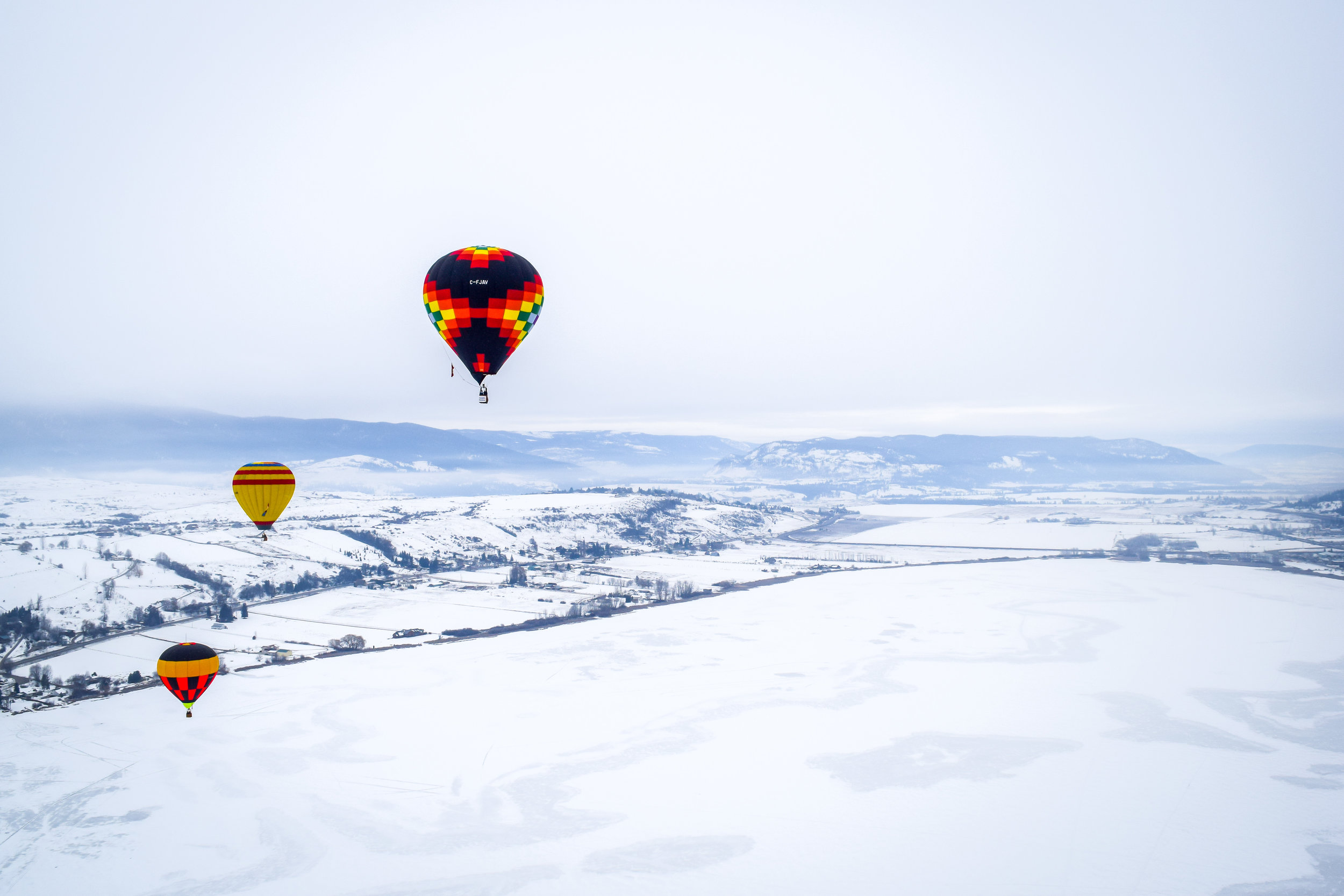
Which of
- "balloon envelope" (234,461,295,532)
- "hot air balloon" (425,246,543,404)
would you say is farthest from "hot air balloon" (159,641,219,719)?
"hot air balloon" (425,246,543,404)

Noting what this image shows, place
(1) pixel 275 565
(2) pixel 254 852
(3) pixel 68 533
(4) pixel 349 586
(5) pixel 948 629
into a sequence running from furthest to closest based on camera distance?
(3) pixel 68 533 < (1) pixel 275 565 < (4) pixel 349 586 < (5) pixel 948 629 < (2) pixel 254 852

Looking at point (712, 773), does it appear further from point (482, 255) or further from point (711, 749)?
point (482, 255)

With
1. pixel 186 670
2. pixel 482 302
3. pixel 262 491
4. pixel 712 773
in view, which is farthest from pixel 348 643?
pixel 482 302

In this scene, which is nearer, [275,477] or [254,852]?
[254,852]

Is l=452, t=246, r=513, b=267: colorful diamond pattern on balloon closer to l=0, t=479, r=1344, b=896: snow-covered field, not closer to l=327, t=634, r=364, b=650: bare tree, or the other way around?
l=0, t=479, r=1344, b=896: snow-covered field

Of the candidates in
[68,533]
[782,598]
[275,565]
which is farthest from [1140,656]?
[68,533]

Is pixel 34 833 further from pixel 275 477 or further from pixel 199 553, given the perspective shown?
pixel 199 553

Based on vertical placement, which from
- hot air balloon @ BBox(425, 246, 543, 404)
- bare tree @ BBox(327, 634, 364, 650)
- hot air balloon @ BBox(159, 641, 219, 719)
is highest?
hot air balloon @ BBox(425, 246, 543, 404)

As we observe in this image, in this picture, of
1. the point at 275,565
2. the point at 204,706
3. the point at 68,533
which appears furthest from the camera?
the point at 68,533
